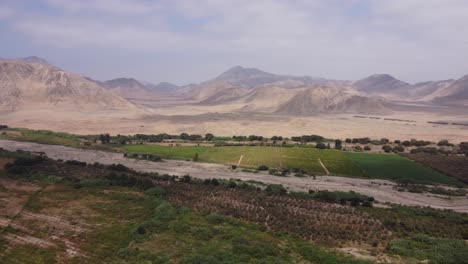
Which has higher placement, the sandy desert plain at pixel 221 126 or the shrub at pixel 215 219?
the sandy desert plain at pixel 221 126

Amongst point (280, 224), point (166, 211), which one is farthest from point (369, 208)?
point (166, 211)

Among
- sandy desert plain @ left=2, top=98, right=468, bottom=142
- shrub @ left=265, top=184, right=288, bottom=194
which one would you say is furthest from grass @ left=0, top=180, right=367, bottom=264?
sandy desert plain @ left=2, top=98, right=468, bottom=142

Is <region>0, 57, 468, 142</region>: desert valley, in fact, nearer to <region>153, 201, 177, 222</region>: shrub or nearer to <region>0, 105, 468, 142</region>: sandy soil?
<region>0, 105, 468, 142</region>: sandy soil

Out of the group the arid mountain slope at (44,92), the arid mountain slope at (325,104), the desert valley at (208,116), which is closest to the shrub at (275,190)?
the desert valley at (208,116)

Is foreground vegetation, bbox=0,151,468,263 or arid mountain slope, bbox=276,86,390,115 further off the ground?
arid mountain slope, bbox=276,86,390,115

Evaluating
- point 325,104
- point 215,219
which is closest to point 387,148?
point 215,219

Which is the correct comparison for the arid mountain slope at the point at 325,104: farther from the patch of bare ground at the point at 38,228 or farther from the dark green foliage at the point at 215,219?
the patch of bare ground at the point at 38,228
